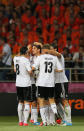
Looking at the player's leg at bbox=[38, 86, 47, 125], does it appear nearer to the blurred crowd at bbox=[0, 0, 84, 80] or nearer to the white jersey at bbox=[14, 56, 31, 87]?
the white jersey at bbox=[14, 56, 31, 87]

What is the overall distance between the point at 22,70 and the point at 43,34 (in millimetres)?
5758

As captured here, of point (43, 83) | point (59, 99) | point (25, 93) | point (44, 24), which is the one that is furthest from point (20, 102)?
point (44, 24)

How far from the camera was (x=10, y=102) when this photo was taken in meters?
18.7

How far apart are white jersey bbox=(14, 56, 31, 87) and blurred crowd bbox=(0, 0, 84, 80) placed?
446 cm

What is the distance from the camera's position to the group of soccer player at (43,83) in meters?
13.3

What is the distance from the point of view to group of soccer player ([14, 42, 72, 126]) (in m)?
13.3

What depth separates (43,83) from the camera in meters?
13.3

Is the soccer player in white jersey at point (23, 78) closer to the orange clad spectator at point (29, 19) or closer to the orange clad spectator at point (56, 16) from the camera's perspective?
the orange clad spectator at point (56, 16)

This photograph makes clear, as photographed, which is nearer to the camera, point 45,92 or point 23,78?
point 45,92

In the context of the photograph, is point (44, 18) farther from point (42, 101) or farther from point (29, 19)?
point (42, 101)

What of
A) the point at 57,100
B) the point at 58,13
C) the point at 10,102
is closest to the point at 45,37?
the point at 58,13

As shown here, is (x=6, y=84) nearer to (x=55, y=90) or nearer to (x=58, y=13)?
(x=58, y=13)

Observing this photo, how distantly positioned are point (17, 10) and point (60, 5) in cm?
161

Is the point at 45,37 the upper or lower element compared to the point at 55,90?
upper
